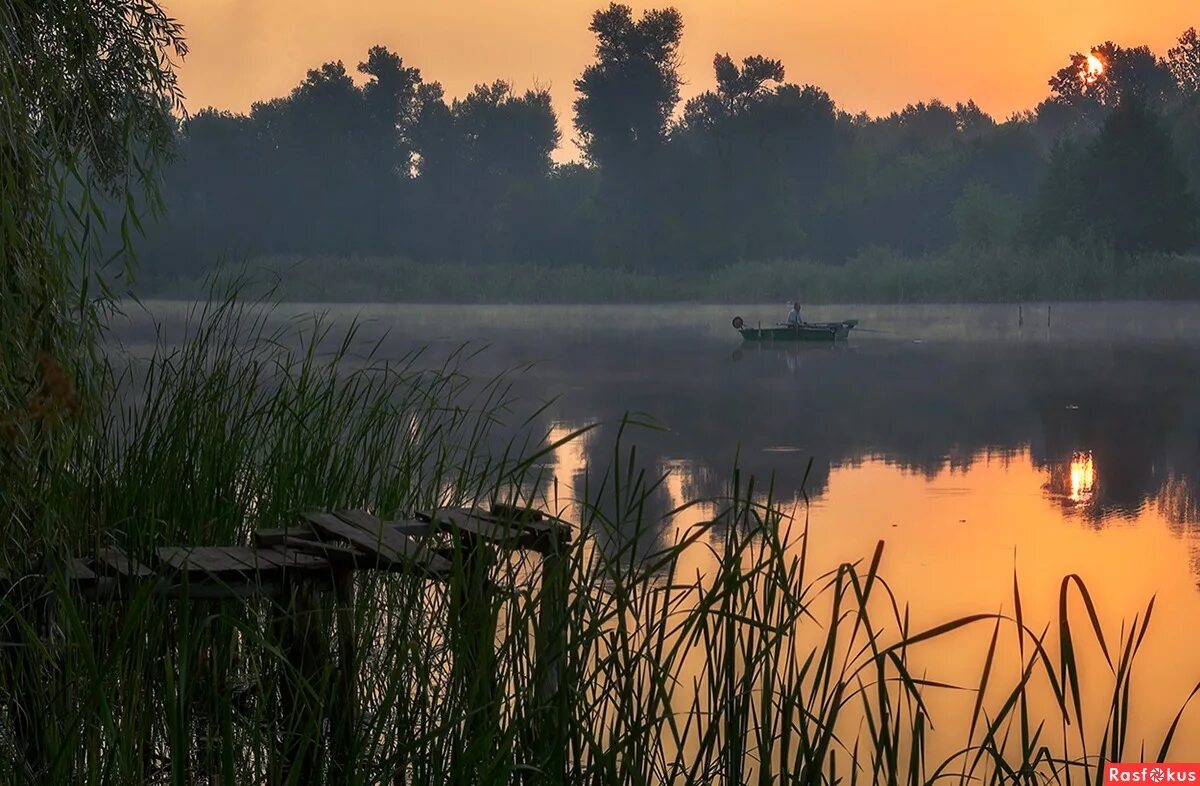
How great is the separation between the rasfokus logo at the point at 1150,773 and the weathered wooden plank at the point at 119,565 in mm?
1962

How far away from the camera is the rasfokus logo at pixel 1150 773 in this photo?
3.33m

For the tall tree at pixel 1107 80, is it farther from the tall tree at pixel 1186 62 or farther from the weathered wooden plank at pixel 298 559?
the weathered wooden plank at pixel 298 559

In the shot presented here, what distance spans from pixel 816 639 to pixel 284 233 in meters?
59.8

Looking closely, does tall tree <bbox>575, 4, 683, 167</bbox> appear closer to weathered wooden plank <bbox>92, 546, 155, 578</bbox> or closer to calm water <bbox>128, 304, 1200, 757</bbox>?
calm water <bbox>128, 304, 1200, 757</bbox>

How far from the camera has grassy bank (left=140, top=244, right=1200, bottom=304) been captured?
1848 inches

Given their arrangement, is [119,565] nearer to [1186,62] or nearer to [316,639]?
[316,639]

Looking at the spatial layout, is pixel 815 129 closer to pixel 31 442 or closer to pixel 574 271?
pixel 574 271

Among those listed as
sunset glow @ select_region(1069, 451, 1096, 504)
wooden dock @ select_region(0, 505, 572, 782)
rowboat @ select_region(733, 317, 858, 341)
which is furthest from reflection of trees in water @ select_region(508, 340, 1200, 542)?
wooden dock @ select_region(0, 505, 572, 782)

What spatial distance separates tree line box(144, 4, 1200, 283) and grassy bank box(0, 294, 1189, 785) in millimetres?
54181

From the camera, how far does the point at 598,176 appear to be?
221 ft

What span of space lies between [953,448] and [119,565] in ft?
40.8

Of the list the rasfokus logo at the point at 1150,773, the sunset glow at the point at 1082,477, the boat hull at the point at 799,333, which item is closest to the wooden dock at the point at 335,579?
the rasfokus logo at the point at 1150,773

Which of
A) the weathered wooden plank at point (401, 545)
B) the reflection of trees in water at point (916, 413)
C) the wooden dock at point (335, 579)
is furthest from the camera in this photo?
the reflection of trees in water at point (916, 413)

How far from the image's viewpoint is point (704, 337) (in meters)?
38.0
